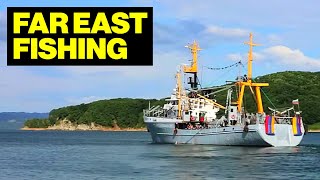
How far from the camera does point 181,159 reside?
87688 millimetres

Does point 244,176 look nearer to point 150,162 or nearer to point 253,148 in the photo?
point 150,162

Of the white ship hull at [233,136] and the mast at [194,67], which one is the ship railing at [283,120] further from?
the mast at [194,67]

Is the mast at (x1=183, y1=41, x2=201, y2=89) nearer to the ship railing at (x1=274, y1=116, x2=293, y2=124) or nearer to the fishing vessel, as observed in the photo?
the fishing vessel

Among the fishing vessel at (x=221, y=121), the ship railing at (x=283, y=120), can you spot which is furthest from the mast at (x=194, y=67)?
the ship railing at (x=283, y=120)

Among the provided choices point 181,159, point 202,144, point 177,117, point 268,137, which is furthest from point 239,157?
point 177,117

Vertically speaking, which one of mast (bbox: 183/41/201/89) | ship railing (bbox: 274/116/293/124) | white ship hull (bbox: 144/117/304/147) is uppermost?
mast (bbox: 183/41/201/89)

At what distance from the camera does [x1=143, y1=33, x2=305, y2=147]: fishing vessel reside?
10988 centimetres

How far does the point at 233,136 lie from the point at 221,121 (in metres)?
6.81

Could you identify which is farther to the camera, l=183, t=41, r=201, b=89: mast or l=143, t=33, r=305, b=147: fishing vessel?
l=183, t=41, r=201, b=89: mast

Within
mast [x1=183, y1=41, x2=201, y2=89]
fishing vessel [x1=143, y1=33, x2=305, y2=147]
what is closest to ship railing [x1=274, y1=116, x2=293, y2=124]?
fishing vessel [x1=143, y1=33, x2=305, y2=147]

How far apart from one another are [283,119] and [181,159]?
1261 inches

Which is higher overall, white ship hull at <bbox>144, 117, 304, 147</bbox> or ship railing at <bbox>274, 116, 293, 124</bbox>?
ship railing at <bbox>274, 116, 293, 124</bbox>

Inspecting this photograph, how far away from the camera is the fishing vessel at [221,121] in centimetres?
10988

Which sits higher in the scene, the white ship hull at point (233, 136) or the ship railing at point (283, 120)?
the ship railing at point (283, 120)
